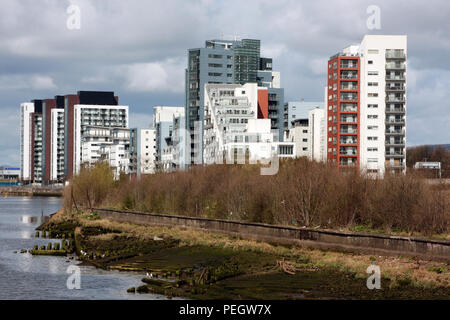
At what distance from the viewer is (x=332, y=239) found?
42.4m

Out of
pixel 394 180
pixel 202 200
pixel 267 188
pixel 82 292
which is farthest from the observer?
pixel 202 200

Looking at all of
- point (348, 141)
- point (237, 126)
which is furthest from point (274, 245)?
point (237, 126)

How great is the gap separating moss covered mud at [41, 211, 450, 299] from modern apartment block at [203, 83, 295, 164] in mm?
66390

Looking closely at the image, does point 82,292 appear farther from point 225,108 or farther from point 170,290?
point 225,108

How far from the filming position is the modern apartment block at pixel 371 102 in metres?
124

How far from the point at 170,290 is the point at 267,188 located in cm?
2742

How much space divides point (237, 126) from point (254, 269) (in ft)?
324

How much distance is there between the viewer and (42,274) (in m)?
43.2

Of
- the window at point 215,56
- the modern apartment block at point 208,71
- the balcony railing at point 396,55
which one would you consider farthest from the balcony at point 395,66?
the window at point 215,56

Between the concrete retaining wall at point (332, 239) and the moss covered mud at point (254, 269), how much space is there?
73 cm

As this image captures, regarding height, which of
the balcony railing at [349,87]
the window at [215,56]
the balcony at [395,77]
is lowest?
the balcony railing at [349,87]

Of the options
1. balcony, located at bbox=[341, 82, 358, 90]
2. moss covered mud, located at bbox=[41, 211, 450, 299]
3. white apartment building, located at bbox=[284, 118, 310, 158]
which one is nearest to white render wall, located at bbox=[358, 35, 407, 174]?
balcony, located at bbox=[341, 82, 358, 90]

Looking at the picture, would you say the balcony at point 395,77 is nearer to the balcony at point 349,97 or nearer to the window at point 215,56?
the balcony at point 349,97

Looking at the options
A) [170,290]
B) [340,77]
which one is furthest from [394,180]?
[340,77]
